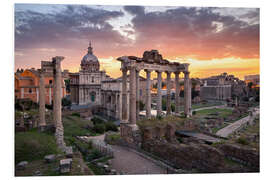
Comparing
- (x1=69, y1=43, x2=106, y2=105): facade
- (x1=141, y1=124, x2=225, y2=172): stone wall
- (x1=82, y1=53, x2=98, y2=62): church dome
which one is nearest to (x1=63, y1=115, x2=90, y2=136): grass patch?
(x1=141, y1=124, x2=225, y2=172): stone wall

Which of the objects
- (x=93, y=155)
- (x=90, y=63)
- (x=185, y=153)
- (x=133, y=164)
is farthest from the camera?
(x=90, y=63)

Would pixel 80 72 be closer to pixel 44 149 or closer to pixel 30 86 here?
pixel 30 86

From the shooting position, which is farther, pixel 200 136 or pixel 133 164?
pixel 200 136

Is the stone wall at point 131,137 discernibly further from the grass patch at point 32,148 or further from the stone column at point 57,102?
the grass patch at point 32,148

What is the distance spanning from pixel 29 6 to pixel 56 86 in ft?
16.5

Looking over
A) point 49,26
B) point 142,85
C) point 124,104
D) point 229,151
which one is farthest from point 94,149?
point 142,85

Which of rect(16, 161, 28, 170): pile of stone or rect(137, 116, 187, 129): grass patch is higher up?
rect(137, 116, 187, 129): grass patch

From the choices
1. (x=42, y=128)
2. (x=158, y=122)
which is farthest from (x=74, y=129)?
(x=158, y=122)

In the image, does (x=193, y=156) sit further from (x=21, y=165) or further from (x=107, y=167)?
(x=21, y=165)

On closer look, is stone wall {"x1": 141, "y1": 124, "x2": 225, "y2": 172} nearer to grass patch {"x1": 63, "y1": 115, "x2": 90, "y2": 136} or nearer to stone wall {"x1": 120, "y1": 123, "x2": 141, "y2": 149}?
stone wall {"x1": 120, "y1": 123, "x2": 141, "y2": 149}

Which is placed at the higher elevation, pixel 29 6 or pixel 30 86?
pixel 29 6

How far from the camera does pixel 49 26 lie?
1555 cm

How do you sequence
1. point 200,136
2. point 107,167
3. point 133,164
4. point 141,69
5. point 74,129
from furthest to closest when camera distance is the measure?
point 74,129
point 141,69
point 200,136
point 133,164
point 107,167

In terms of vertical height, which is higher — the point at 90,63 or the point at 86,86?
the point at 90,63
